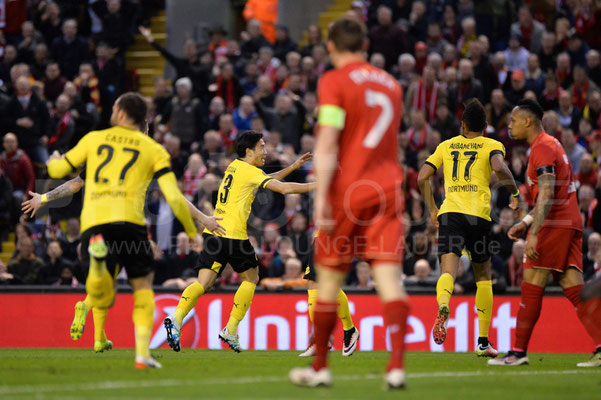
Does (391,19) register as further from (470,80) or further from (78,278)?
(78,278)

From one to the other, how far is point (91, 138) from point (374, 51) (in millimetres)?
11917

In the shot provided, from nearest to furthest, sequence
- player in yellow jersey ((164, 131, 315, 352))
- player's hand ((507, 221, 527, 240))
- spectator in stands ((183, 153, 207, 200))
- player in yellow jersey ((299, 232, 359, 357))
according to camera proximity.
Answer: player's hand ((507, 221, 527, 240)) → player in yellow jersey ((299, 232, 359, 357)) → player in yellow jersey ((164, 131, 315, 352)) → spectator in stands ((183, 153, 207, 200))

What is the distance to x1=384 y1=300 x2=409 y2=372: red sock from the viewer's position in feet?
22.2

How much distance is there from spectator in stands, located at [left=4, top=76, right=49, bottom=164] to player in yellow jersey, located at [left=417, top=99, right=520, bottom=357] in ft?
35.2

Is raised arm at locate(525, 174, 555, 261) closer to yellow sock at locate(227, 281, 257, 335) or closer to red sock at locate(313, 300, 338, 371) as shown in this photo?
red sock at locate(313, 300, 338, 371)

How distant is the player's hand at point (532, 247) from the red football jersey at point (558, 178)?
32cm

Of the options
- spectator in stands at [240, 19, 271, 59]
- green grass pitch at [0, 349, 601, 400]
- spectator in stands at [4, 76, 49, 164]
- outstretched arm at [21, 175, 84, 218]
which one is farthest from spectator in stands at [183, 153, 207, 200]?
green grass pitch at [0, 349, 601, 400]

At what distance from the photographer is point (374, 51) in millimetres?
19344

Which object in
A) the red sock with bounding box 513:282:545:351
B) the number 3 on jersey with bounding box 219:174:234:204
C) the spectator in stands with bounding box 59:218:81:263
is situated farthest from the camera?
the spectator in stands with bounding box 59:218:81:263

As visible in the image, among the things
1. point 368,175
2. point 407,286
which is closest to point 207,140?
point 407,286

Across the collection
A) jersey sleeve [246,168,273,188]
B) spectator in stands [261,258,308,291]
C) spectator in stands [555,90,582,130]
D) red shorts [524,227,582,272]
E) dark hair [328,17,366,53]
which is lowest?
spectator in stands [261,258,308,291]

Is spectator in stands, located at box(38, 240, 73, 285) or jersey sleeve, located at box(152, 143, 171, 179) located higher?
jersey sleeve, located at box(152, 143, 171, 179)

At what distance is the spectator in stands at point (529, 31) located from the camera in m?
18.9

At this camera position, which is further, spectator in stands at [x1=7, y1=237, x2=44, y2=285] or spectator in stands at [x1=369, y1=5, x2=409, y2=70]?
spectator in stands at [x1=369, y1=5, x2=409, y2=70]
